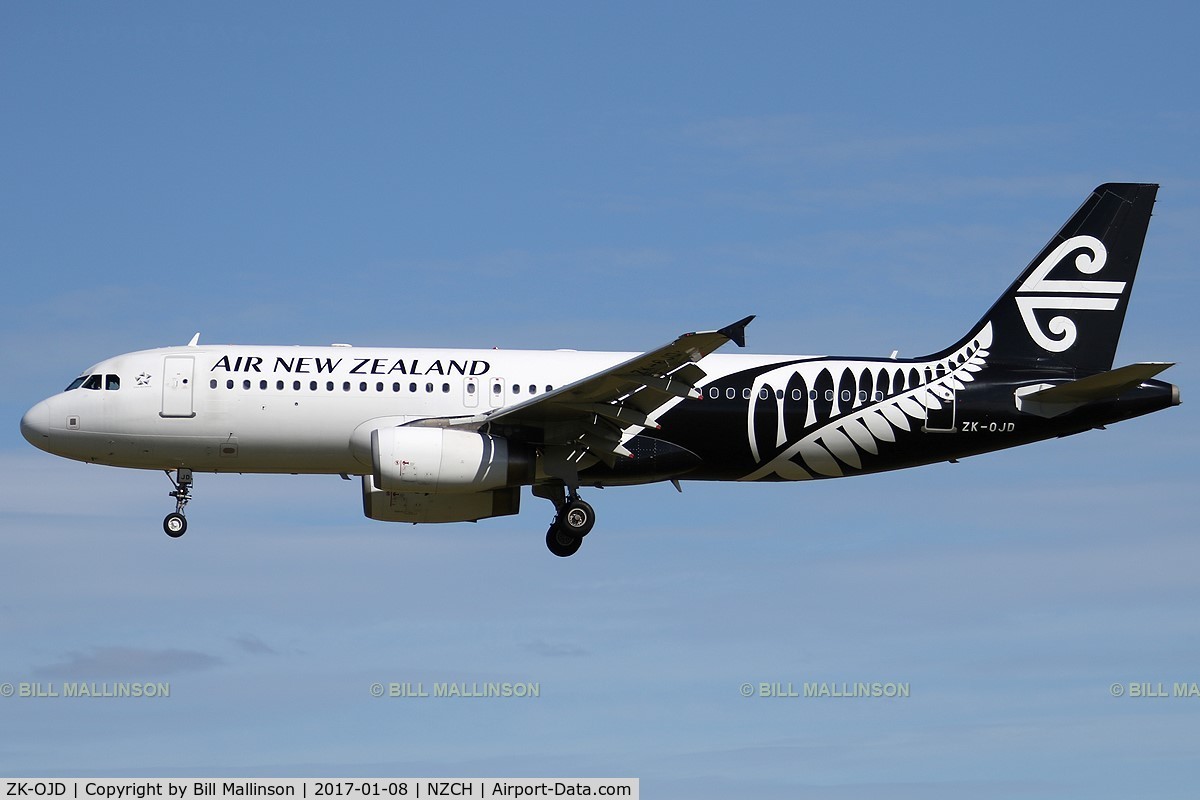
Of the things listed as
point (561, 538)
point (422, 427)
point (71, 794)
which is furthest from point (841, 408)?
point (71, 794)

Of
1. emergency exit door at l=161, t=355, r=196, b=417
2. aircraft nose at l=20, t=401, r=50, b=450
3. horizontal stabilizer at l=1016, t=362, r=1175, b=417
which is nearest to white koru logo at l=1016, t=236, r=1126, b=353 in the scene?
horizontal stabilizer at l=1016, t=362, r=1175, b=417

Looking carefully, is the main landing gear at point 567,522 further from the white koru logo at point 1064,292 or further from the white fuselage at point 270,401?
the white koru logo at point 1064,292

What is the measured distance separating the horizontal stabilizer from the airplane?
5 centimetres

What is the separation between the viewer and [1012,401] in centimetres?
4103

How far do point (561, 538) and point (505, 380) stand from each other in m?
3.73

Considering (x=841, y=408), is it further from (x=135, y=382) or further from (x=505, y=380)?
(x=135, y=382)

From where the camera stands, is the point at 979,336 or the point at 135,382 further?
the point at 979,336

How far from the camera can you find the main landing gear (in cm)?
4000

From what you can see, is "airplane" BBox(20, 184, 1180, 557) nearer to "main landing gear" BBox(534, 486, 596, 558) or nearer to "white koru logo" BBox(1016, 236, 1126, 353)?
→ "main landing gear" BBox(534, 486, 596, 558)

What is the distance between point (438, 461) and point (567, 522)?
12.3ft

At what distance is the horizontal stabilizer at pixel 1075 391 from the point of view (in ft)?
129

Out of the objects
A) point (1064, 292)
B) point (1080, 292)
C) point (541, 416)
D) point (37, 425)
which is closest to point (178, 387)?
point (37, 425)

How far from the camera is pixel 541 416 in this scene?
38188 millimetres

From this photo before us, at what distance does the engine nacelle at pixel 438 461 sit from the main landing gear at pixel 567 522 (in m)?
2.09
